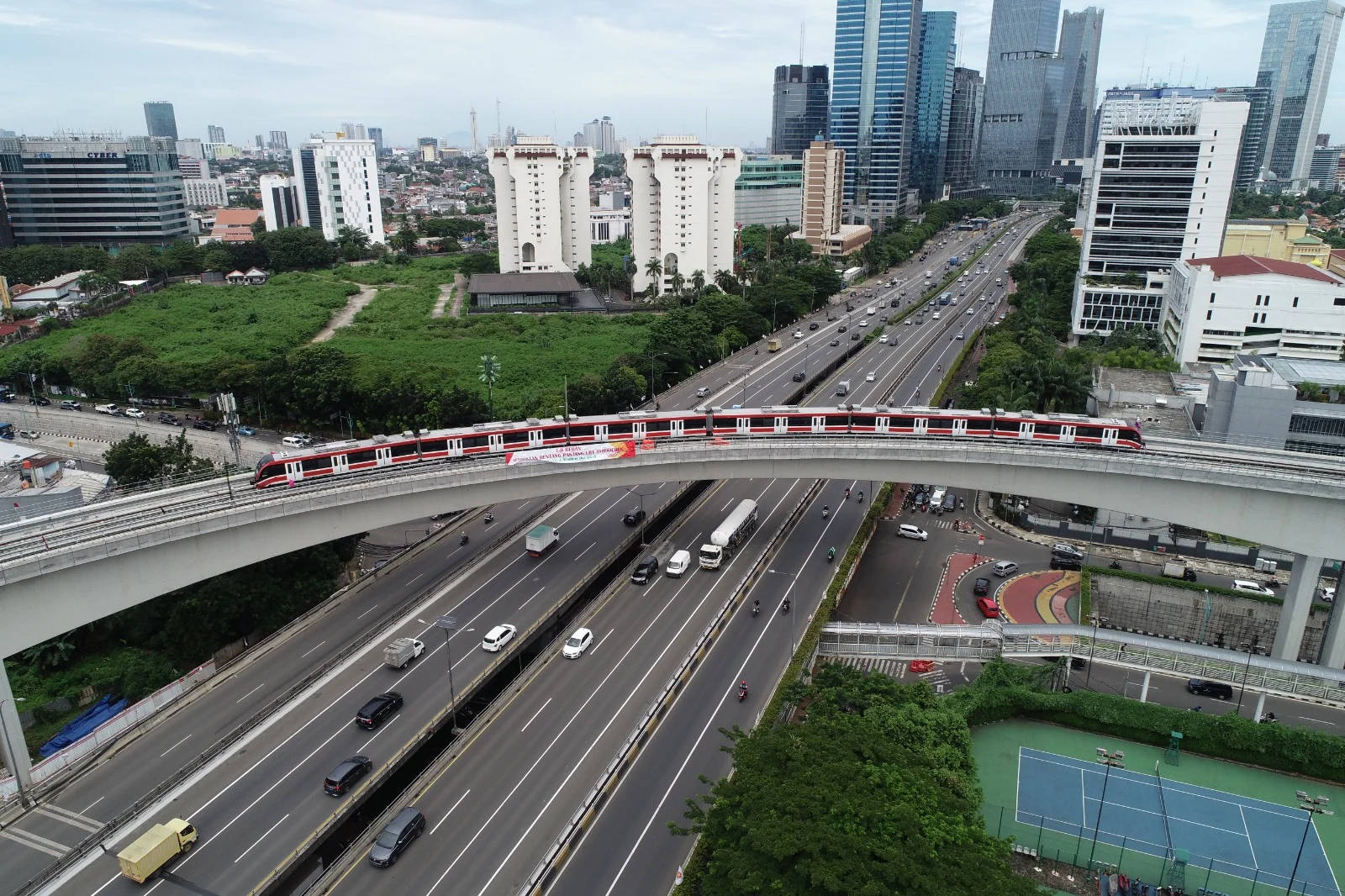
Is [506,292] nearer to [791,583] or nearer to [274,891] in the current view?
[791,583]

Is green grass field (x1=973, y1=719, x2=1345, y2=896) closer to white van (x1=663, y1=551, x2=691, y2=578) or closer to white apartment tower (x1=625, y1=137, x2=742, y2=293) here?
white van (x1=663, y1=551, x2=691, y2=578)

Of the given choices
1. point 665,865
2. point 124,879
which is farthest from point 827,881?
point 124,879

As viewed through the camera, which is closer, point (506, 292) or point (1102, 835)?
point (1102, 835)

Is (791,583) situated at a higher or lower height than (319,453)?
lower

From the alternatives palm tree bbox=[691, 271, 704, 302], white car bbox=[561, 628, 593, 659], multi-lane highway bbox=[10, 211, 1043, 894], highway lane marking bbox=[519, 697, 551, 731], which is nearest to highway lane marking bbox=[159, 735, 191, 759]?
multi-lane highway bbox=[10, 211, 1043, 894]

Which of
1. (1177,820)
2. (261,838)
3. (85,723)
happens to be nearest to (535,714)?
(261,838)

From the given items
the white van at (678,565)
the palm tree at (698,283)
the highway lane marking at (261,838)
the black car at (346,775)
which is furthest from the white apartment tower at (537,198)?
the highway lane marking at (261,838)
